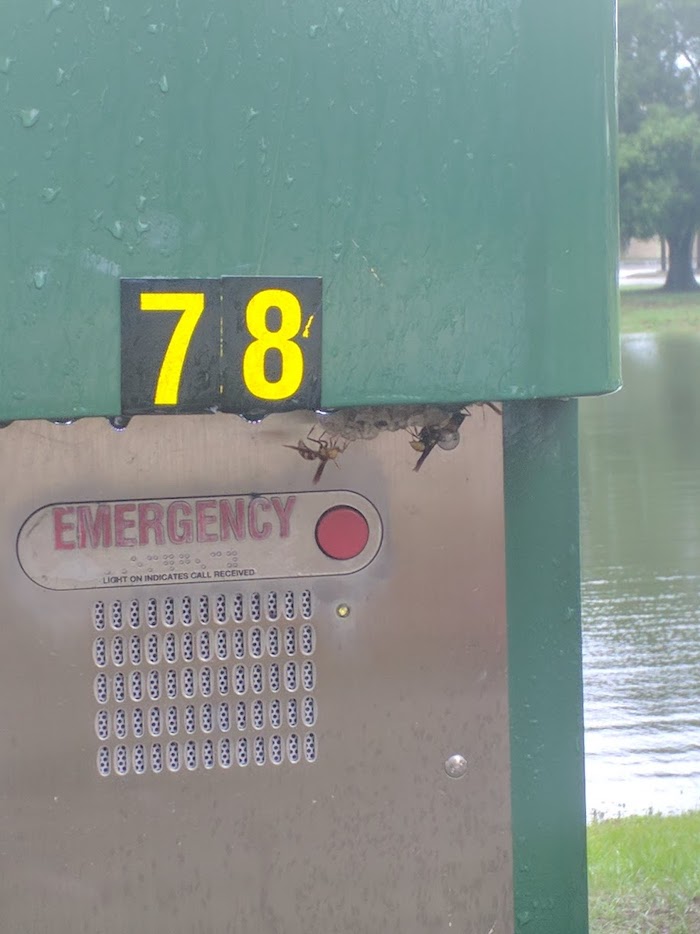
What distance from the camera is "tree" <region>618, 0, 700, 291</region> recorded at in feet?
130

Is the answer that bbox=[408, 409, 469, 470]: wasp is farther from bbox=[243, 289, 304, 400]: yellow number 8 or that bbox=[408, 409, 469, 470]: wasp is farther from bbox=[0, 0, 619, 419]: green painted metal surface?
bbox=[243, 289, 304, 400]: yellow number 8

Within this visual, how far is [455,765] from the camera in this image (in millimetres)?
2484

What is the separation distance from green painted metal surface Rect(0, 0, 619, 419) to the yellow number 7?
39mm

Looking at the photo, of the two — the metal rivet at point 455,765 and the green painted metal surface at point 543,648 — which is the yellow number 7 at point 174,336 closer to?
the green painted metal surface at point 543,648

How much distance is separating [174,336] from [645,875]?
3.30 m

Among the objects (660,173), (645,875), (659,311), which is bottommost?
(645,875)

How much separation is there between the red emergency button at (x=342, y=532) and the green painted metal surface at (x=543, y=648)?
0.27m

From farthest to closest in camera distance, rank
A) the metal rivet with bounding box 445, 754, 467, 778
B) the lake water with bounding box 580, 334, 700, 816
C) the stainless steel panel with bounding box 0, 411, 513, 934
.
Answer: the lake water with bounding box 580, 334, 700, 816
the metal rivet with bounding box 445, 754, 467, 778
the stainless steel panel with bounding box 0, 411, 513, 934

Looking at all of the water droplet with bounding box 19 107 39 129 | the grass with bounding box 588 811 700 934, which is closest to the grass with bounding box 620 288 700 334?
the grass with bounding box 588 811 700 934

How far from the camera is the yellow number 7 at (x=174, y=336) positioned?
6.49 ft

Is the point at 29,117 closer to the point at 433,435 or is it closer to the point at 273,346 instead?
the point at 273,346

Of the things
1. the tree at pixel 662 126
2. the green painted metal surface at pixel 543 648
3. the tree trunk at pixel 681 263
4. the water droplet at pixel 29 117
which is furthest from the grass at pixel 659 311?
the water droplet at pixel 29 117

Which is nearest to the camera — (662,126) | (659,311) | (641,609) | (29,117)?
(29,117)

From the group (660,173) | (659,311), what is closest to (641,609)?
(659,311)
